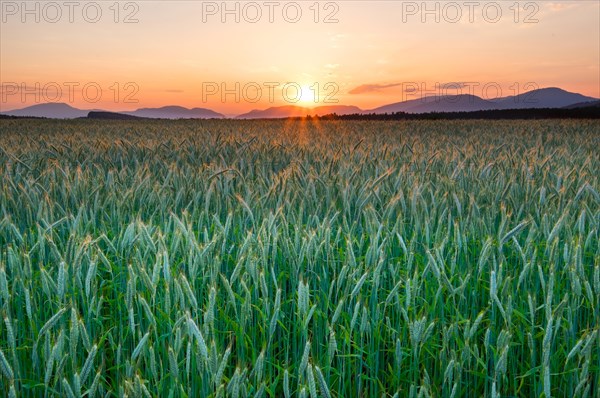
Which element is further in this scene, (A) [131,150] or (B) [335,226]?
(A) [131,150]

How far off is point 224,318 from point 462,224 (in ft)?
3.91

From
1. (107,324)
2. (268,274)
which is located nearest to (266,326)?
(268,274)

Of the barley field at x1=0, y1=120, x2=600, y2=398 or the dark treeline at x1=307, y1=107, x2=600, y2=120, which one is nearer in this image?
the barley field at x1=0, y1=120, x2=600, y2=398

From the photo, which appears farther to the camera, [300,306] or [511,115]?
[511,115]

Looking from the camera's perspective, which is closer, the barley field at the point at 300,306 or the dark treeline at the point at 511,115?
the barley field at the point at 300,306

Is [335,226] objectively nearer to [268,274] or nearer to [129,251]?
[268,274]

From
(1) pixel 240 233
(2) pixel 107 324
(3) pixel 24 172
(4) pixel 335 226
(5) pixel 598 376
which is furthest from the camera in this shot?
(3) pixel 24 172

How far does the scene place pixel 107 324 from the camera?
2.09m

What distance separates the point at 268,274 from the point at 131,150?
15.8 feet

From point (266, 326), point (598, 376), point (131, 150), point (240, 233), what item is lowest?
point (598, 376)

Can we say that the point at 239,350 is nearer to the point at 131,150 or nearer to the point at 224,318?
the point at 224,318

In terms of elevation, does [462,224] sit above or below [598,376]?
above

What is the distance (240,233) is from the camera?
274 cm

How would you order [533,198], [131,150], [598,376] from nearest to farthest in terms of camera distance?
[598,376], [533,198], [131,150]
